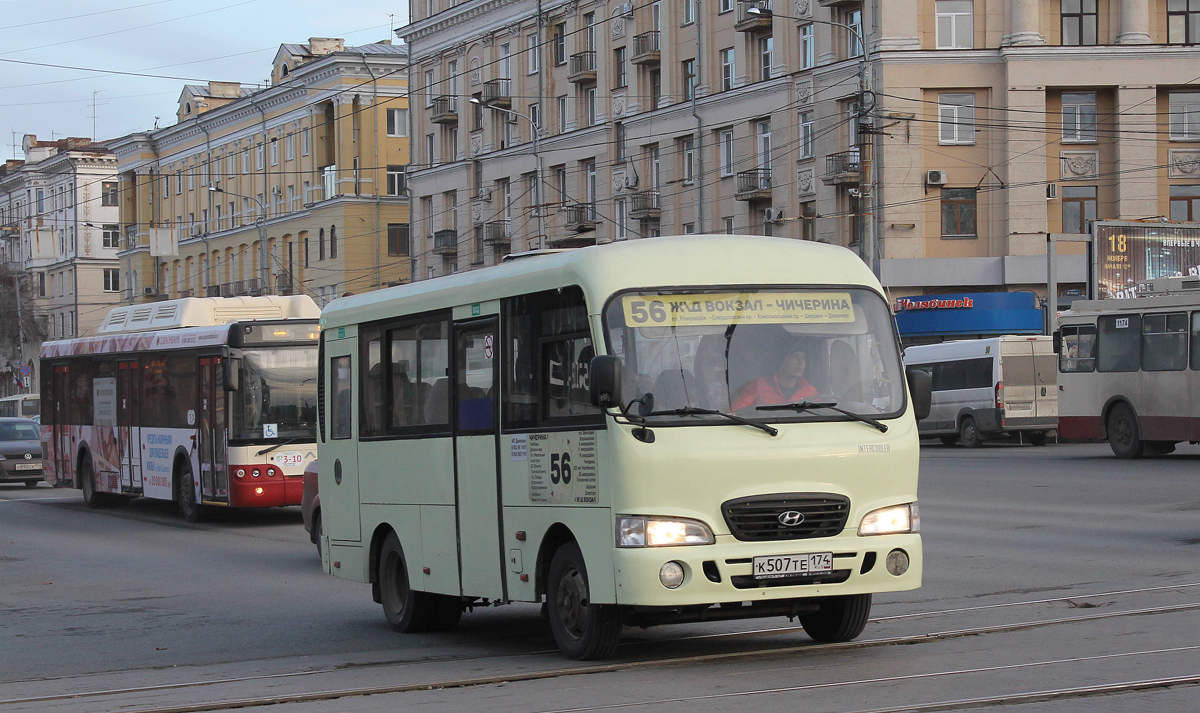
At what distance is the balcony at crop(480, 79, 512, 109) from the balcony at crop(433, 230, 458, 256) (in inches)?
265

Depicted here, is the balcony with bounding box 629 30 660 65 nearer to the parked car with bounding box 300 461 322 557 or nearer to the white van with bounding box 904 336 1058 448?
the white van with bounding box 904 336 1058 448

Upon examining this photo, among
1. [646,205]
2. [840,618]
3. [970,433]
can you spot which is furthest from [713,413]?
[646,205]

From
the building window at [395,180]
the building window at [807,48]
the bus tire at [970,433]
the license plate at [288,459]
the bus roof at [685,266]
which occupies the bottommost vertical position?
the bus tire at [970,433]

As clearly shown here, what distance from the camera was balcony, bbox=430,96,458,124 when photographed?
69.1m

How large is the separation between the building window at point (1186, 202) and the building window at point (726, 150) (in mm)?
14200

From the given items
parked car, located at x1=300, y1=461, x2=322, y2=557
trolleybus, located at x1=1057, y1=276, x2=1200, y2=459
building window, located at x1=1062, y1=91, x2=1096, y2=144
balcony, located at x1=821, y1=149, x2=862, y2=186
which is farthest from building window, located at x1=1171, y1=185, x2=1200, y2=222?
parked car, located at x1=300, y1=461, x2=322, y2=557

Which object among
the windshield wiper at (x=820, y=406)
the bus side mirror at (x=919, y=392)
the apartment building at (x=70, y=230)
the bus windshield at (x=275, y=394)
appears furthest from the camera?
the apartment building at (x=70, y=230)

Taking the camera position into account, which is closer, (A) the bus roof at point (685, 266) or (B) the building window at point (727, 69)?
(A) the bus roof at point (685, 266)

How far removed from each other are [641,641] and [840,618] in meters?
1.39

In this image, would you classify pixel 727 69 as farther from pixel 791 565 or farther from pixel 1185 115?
pixel 791 565

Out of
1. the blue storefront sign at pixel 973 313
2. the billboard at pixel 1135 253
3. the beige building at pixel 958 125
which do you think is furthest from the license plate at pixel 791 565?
the blue storefront sign at pixel 973 313

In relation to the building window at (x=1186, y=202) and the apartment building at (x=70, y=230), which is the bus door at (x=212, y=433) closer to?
the building window at (x=1186, y=202)

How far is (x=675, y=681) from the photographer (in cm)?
831

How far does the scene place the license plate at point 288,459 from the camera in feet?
69.8
